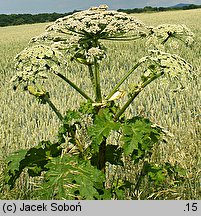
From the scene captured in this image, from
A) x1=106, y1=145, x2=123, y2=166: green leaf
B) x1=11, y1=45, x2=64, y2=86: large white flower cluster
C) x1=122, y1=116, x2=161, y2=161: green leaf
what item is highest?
x1=11, y1=45, x2=64, y2=86: large white flower cluster

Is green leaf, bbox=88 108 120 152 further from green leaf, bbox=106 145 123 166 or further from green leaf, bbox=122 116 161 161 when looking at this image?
green leaf, bbox=106 145 123 166

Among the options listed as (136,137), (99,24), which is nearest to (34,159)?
(136,137)

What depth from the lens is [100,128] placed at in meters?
2.64

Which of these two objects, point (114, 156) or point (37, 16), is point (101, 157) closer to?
point (114, 156)

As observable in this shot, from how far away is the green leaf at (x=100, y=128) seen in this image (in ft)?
8.52

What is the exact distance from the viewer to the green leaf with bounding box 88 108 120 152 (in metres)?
2.60

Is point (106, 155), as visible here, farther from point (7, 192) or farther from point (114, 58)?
point (114, 58)

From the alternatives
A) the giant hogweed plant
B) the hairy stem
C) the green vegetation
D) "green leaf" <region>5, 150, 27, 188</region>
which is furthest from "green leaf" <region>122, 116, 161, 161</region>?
the green vegetation

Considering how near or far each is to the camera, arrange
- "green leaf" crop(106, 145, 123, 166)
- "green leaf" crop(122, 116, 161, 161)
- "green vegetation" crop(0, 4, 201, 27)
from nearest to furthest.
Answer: "green leaf" crop(122, 116, 161, 161)
"green leaf" crop(106, 145, 123, 166)
"green vegetation" crop(0, 4, 201, 27)

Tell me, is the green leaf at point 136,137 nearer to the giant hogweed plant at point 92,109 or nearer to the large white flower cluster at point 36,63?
the giant hogweed plant at point 92,109

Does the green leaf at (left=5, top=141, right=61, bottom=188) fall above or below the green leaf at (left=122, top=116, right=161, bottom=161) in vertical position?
below

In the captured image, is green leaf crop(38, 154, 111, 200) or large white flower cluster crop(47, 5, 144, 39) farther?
large white flower cluster crop(47, 5, 144, 39)

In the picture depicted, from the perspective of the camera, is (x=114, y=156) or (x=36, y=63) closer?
(x=36, y=63)

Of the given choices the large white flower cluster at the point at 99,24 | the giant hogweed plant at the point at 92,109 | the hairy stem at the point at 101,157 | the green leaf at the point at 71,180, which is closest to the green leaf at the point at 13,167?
the giant hogweed plant at the point at 92,109
